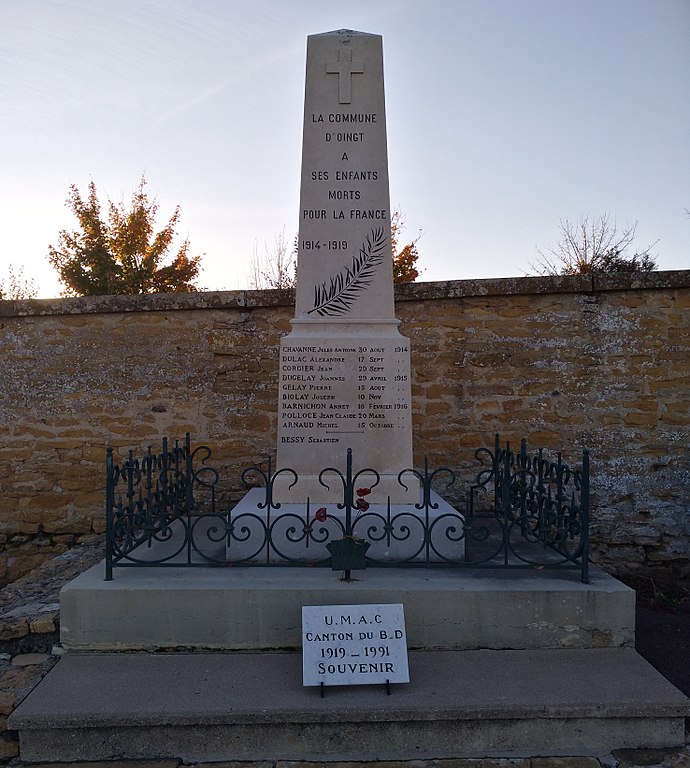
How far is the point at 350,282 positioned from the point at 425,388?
1.80 m

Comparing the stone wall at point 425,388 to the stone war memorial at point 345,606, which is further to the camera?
the stone wall at point 425,388

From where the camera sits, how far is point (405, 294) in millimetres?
5773

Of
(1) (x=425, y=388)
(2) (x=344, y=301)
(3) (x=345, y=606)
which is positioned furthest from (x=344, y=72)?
(3) (x=345, y=606)

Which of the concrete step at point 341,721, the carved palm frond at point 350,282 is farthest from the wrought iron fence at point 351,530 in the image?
the carved palm frond at point 350,282

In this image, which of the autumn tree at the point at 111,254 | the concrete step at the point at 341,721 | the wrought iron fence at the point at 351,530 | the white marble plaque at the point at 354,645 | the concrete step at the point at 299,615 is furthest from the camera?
the autumn tree at the point at 111,254

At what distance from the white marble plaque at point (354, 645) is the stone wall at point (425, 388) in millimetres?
2795

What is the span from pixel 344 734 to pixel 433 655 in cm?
68

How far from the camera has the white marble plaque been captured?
2.83m

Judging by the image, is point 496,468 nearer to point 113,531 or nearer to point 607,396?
point 607,396

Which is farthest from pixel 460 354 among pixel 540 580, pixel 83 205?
pixel 83 205

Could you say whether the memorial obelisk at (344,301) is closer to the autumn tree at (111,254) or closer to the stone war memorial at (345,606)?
the stone war memorial at (345,606)

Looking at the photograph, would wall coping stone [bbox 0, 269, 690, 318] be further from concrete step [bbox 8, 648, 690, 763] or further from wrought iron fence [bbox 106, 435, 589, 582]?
concrete step [bbox 8, 648, 690, 763]

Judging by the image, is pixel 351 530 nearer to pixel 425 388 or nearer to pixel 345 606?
pixel 345 606

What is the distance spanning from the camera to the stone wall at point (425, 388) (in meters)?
5.57
